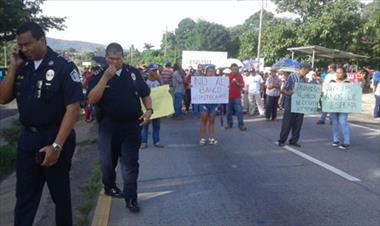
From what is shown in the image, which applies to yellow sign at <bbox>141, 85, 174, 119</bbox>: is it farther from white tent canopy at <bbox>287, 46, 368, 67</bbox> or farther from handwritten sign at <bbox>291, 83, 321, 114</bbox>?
white tent canopy at <bbox>287, 46, 368, 67</bbox>

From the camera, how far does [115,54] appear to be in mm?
5496

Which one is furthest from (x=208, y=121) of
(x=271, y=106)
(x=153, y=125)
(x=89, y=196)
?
(x=271, y=106)

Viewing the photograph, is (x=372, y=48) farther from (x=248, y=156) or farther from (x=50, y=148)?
(x=50, y=148)

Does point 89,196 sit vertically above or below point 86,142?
above

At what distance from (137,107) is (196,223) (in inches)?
57.1

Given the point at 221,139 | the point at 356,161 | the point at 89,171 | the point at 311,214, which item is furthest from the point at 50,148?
the point at 221,139

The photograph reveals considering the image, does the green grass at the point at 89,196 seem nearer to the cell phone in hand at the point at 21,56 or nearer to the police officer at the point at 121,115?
the police officer at the point at 121,115

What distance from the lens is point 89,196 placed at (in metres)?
6.55

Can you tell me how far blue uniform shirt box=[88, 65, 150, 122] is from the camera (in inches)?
220

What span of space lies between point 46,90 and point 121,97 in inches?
68.5

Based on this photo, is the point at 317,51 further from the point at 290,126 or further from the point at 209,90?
the point at 290,126

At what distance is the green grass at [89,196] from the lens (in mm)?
5609

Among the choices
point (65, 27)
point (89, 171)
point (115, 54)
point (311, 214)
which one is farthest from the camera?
point (65, 27)

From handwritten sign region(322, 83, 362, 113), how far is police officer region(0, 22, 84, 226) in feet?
26.5
